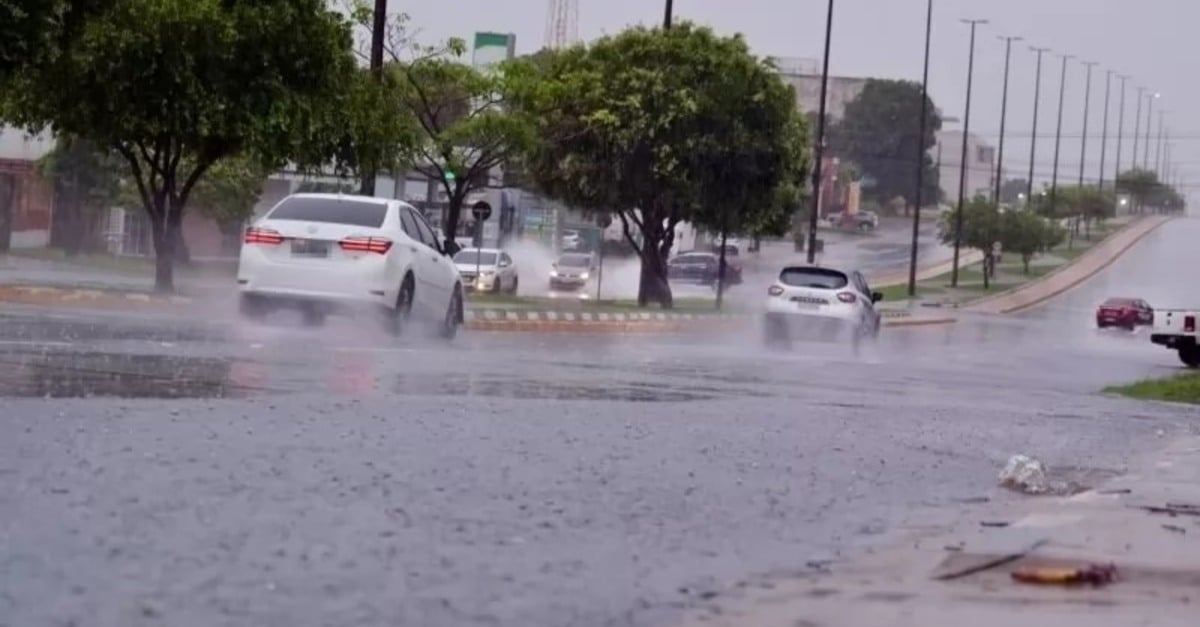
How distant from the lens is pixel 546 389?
53.1ft

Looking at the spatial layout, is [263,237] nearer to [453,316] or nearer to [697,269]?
[453,316]

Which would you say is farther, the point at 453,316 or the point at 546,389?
the point at 453,316

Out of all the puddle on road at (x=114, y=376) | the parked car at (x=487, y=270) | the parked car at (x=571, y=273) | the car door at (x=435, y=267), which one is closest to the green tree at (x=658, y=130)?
the parked car at (x=487, y=270)

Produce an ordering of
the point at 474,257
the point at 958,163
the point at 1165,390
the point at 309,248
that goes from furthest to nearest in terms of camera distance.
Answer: the point at 958,163, the point at 474,257, the point at 1165,390, the point at 309,248

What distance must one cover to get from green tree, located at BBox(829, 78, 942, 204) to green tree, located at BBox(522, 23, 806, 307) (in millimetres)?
97091

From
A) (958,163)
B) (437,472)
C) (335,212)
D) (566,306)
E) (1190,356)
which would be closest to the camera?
(437,472)

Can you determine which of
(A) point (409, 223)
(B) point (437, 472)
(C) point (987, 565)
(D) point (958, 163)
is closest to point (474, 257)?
(A) point (409, 223)

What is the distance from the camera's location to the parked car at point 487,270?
5322cm

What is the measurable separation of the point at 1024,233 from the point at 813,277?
Result: 221 ft

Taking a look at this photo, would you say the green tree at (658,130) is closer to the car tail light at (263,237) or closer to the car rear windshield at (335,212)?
the car rear windshield at (335,212)

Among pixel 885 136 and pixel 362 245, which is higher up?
pixel 885 136

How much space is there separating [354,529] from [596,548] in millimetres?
1006

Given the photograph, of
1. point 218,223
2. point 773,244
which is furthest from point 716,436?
point 773,244

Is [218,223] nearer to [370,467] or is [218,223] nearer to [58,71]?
[58,71]
